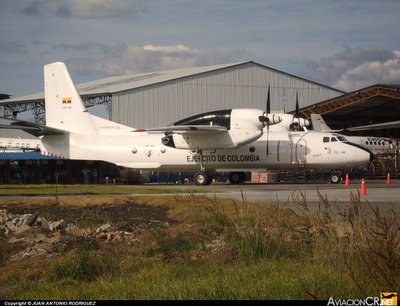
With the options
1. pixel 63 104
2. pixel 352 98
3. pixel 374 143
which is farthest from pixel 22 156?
pixel 374 143

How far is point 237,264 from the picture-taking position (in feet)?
28.5

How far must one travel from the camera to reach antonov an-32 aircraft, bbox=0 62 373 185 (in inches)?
1388

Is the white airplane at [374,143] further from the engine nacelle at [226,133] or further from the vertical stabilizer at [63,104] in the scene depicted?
the vertical stabilizer at [63,104]

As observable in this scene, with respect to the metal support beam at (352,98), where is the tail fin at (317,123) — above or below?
below

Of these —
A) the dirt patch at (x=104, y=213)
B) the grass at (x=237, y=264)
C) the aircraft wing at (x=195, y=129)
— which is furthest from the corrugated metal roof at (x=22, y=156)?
the grass at (x=237, y=264)

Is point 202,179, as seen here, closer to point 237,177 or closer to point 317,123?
point 237,177

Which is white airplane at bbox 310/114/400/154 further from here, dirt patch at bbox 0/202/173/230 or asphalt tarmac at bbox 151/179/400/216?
dirt patch at bbox 0/202/173/230

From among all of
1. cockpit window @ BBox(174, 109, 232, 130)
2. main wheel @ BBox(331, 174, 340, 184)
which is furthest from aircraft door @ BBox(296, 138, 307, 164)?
cockpit window @ BBox(174, 109, 232, 130)

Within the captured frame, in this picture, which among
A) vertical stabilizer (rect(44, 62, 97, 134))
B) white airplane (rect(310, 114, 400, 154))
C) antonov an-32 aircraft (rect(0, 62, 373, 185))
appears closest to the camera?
antonov an-32 aircraft (rect(0, 62, 373, 185))

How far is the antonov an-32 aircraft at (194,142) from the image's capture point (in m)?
35.2

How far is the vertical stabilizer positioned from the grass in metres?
27.8

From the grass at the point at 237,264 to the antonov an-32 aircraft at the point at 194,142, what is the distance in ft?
75.9

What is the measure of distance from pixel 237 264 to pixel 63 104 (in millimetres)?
32455

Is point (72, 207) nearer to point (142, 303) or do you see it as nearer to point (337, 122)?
point (142, 303)
